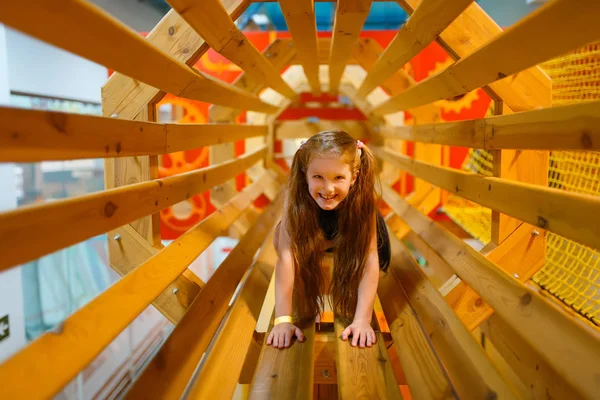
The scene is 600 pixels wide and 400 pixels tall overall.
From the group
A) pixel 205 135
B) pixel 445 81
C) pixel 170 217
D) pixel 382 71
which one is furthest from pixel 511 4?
pixel 170 217

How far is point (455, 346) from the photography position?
4.36 ft

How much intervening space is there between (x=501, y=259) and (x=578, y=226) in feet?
3.42

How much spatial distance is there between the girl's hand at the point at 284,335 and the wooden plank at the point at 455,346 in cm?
36

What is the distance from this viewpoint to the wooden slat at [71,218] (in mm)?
751

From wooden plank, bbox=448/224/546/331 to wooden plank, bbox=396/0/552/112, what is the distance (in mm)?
454

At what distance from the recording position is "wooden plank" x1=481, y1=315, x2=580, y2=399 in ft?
3.55

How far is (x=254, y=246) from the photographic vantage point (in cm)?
243

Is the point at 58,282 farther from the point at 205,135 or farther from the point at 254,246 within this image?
the point at 205,135

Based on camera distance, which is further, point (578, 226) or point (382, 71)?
point (382, 71)

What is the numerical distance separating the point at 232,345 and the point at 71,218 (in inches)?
24.6

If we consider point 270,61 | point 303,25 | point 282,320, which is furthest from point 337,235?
point 270,61

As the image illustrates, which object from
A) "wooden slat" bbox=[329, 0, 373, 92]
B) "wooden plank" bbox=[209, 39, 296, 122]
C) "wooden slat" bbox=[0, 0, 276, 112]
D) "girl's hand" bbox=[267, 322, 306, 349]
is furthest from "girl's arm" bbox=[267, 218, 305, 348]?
"wooden plank" bbox=[209, 39, 296, 122]

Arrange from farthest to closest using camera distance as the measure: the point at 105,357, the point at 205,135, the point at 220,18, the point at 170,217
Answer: the point at 170,217
the point at 105,357
the point at 205,135
the point at 220,18

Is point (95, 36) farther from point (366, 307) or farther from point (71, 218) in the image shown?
point (366, 307)
